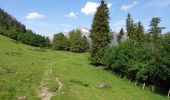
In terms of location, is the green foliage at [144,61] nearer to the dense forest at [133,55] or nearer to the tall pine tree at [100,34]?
the dense forest at [133,55]

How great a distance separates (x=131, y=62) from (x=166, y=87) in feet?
32.9

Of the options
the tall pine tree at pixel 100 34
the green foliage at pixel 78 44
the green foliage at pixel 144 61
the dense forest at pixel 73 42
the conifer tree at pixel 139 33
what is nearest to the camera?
the green foliage at pixel 144 61

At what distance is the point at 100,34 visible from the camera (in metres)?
91.6

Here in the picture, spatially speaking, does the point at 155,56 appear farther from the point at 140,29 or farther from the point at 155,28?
the point at 140,29

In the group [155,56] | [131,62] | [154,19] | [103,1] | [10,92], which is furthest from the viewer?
[154,19]

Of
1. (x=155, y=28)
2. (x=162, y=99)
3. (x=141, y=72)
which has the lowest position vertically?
(x=162, y=99)

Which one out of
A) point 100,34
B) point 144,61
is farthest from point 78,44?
point 144,61

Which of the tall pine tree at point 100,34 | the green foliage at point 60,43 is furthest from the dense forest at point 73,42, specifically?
the tall pine tree at point 100,34

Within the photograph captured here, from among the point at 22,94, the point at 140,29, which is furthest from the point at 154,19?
the point at 22,94

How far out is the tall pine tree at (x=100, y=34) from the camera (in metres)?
89.5

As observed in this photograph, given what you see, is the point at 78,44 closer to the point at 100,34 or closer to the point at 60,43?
the point at 60,43

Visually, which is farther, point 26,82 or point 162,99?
point 162,99

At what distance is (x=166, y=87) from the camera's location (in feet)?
215

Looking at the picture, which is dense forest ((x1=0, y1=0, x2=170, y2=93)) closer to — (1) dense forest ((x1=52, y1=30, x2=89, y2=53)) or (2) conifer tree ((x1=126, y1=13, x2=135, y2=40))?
(2) conifer tree ((x1=126, y1=13, x2=135, y2=40))
